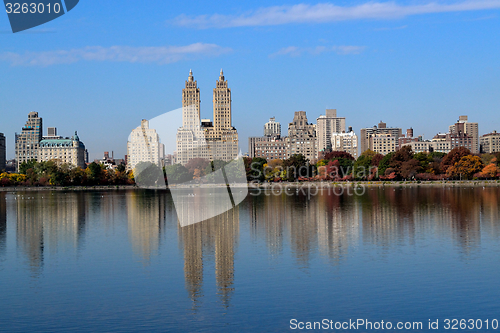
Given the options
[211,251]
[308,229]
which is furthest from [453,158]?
[211,251]

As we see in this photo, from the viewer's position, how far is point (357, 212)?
44562mm

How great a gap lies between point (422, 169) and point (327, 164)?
33.0 m

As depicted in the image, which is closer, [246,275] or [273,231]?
[246,275]

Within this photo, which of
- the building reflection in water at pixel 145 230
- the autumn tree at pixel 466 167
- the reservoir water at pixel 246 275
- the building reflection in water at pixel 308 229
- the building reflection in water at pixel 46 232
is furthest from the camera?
the autumn tree at pixel 466 167

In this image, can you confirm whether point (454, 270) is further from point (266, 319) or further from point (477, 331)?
point (266, 319)

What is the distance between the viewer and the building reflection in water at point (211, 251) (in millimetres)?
18703

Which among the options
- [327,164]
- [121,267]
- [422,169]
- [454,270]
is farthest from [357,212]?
[327,164]

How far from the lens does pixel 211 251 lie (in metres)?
26.2

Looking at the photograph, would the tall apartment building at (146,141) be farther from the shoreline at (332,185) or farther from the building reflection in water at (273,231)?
the shoreline at (332,185)

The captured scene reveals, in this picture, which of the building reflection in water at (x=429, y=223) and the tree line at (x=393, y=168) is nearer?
the building reflection in water at (x=429, y=223)

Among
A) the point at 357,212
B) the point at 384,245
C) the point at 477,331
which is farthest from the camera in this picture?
the point at 357,212

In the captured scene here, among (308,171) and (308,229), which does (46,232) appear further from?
(308,171)

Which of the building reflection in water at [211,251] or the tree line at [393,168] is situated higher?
the tree line at [393,168]

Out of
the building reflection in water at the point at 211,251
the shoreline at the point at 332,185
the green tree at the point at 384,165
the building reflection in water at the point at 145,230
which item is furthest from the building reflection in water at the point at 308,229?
the green tree at the point at 384,165
